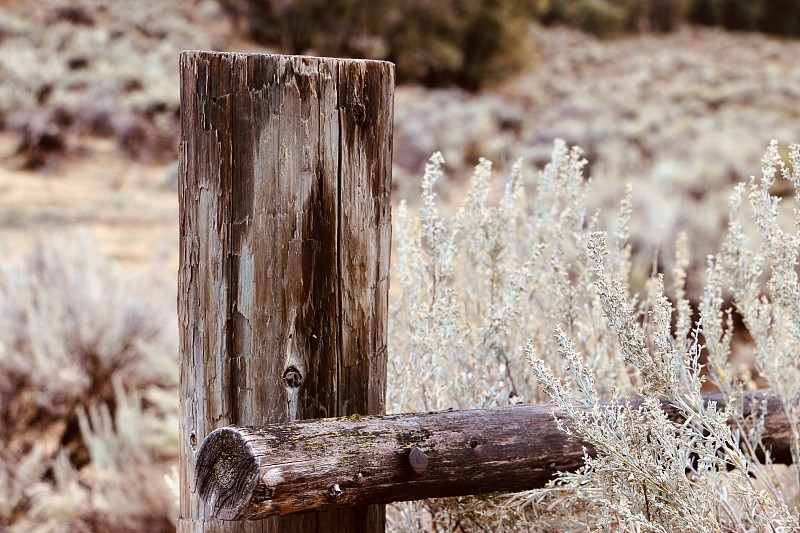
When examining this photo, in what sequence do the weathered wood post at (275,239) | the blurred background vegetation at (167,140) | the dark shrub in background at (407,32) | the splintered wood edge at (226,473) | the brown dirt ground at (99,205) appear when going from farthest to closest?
the dark shrub in background at (407,32) → the brown dirt ground at (99,205) → the blurred background vegetation at (167,140) → the weathered wood post at (275,239) → the splintered wood edge at (226,473)

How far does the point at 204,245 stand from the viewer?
1662 mm

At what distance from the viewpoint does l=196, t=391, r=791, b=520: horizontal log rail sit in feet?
4.91

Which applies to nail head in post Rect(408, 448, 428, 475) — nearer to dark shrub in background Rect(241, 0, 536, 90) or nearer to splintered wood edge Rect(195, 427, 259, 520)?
splintered wood edge Rect(195, 427, 259, 520)

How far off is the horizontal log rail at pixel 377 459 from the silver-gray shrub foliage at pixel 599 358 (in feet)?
0.31

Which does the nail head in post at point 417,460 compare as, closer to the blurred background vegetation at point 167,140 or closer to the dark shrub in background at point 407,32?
the blurred background vegetation at point 167,140

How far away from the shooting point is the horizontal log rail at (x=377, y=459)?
1495mm

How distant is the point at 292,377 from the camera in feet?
5.60

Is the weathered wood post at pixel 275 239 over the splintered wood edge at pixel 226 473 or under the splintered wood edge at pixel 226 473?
over

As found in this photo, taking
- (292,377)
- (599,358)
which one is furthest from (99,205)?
(292,377)

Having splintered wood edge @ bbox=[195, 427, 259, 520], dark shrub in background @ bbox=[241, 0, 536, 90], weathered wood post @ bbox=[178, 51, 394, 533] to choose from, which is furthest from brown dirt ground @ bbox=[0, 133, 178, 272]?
dark shrub in background @ bbox=[241, 0, 536, 90]

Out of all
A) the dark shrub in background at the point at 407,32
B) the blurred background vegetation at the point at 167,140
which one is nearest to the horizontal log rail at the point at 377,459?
the blurred background vegetation at the point at 167,140

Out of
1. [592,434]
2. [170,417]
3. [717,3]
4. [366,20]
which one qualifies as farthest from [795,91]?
[592,434]

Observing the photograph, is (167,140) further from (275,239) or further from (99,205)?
(275,239)

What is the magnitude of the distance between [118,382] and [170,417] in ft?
1.38
